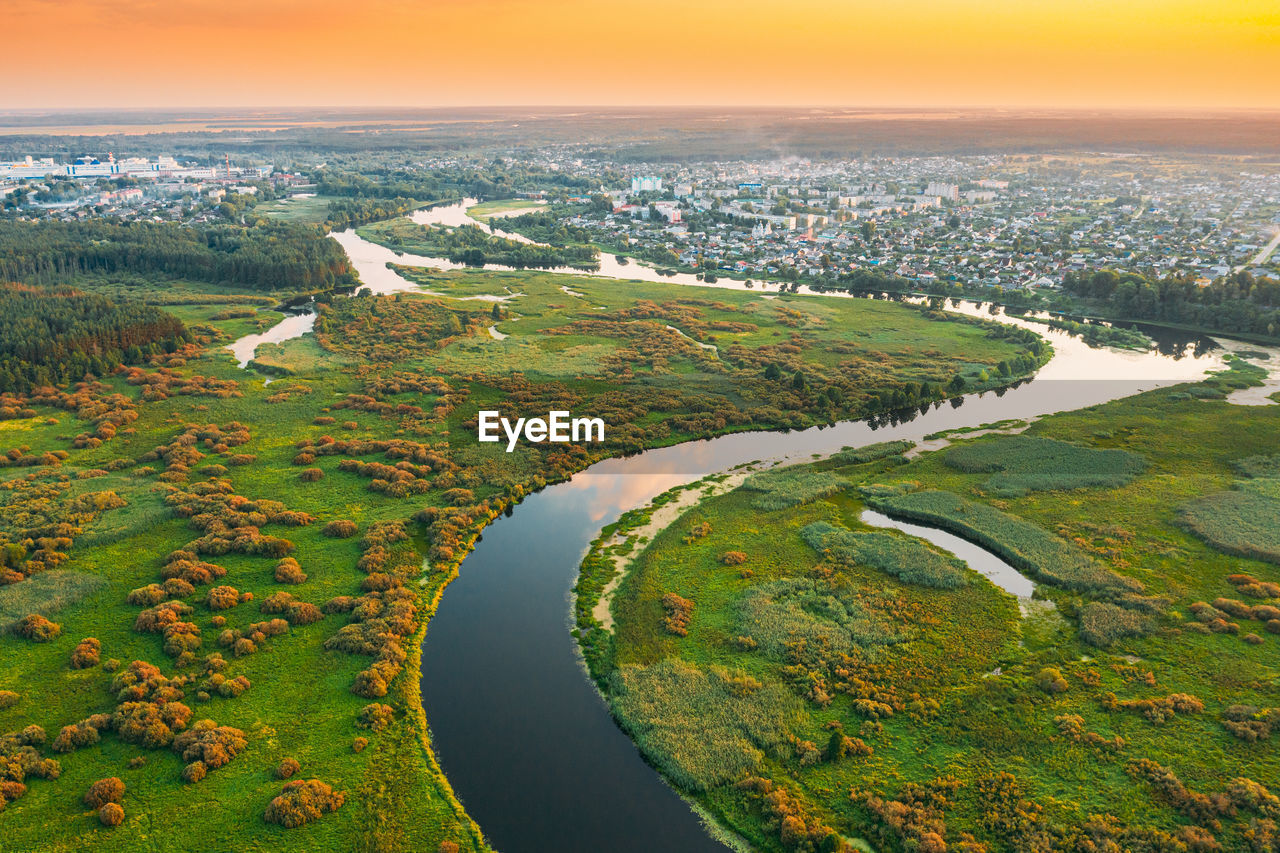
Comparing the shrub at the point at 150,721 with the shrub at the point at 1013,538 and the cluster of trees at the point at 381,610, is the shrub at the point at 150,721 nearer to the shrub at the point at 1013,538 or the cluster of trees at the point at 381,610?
the cluster of trees at the point at 381,610

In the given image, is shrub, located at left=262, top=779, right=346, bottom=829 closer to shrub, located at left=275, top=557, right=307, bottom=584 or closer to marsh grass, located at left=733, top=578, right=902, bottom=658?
shrub, located at left=275, top=557, right=307, bottom=584

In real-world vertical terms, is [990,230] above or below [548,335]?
above

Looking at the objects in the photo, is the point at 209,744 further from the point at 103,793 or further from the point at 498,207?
the point at 498,207

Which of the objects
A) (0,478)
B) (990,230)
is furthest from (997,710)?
(990,230)

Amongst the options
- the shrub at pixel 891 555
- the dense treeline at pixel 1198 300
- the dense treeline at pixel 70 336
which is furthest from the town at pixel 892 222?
the shrub at pixel 891 555

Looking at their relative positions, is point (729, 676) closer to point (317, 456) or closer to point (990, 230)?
point (317, 456)
